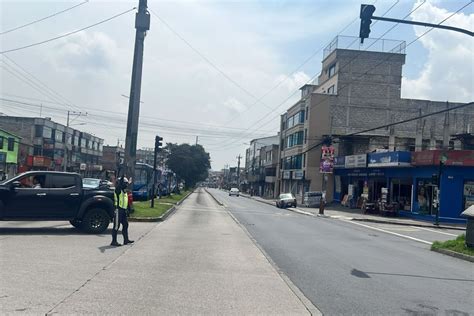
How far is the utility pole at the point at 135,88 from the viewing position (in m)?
21.8

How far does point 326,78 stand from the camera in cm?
6938

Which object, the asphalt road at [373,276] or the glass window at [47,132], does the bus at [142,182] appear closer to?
the asphalt road at [373,276]

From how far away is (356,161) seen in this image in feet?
157

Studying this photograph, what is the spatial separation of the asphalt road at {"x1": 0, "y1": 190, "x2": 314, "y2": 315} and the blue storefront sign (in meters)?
26.6

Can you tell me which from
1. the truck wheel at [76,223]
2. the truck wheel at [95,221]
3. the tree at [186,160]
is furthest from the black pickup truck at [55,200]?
the tree at [186,160]

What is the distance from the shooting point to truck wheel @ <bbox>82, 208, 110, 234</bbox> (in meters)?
15.5

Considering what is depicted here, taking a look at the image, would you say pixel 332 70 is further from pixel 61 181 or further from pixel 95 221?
pixel 61 181

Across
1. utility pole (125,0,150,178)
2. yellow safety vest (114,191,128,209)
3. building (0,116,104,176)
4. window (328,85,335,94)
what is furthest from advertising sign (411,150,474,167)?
building (0,116,104,176)

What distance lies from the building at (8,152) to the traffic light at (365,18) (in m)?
55.1

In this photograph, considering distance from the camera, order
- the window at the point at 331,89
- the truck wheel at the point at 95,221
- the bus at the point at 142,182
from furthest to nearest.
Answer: the window at the point at 331,89 < the bus at the point at 142,182 < the truck wheel at the point at 95,221

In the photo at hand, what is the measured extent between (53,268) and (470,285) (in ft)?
26.7

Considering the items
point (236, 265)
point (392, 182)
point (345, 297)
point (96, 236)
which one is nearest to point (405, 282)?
point (345, 297)

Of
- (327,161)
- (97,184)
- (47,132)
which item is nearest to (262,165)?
(47,132)

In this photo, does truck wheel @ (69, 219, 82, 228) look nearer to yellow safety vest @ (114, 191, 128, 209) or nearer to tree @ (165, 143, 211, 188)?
yellow safety vest @ (114, 191, 128, 209)
